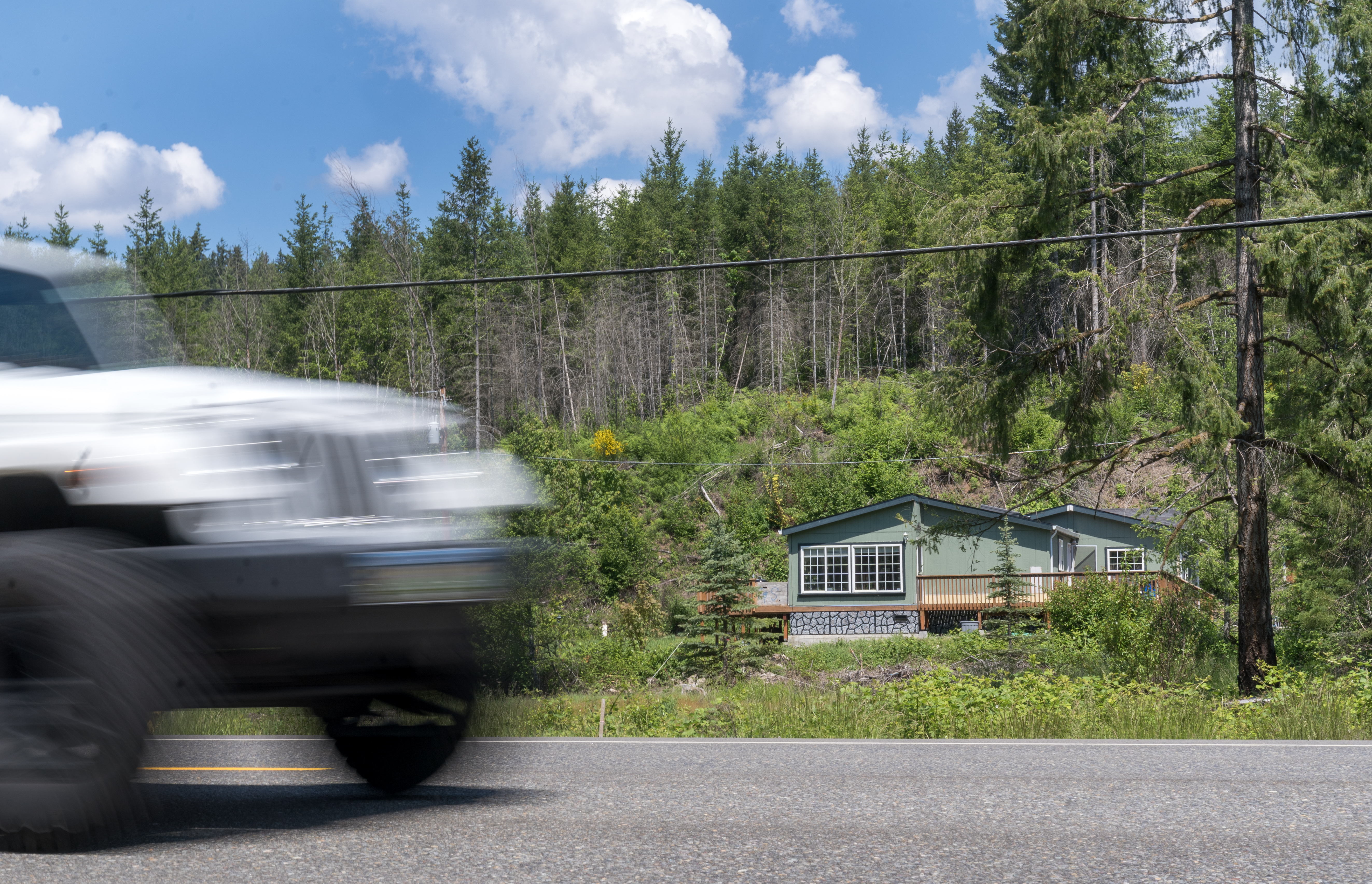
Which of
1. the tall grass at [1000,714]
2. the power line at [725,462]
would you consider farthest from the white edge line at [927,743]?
the power line at [725,462]

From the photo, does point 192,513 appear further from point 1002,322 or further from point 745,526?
point 745,526

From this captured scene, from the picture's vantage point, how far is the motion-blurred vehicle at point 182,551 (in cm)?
364

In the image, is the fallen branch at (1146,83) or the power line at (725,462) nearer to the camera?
the fallen branch at (1146,83)

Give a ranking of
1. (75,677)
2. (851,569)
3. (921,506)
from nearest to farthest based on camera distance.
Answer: (75,677)
(921,506)
(851,569)

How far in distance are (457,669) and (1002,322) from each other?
49.1ft

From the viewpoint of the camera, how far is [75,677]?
3.63m

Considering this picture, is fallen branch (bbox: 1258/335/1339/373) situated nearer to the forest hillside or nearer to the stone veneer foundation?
the forest hillside

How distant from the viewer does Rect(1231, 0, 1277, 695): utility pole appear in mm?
16875

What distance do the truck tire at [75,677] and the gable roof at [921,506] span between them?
3181 centimetres

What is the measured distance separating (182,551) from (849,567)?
35.6 m

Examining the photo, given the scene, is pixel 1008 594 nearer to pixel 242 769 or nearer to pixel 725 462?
pixel 725 462

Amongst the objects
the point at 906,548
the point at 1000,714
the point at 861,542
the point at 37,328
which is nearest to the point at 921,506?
the point at 906,548

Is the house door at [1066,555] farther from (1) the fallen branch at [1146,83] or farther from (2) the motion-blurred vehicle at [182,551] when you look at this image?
(2) the motion-blurred vehicle at [182,551]

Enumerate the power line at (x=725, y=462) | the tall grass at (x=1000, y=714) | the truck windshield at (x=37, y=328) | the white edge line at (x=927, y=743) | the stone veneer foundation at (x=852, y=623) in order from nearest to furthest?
1. the truck windshield at (x=37, y=328)
2. the white edge line at (x=927, y=743)
3. the tall grass at (x=1000, y=714)
4. the stone veneer foundation at (x=852, y=623)
5. the power line at (x=725, y=462)
